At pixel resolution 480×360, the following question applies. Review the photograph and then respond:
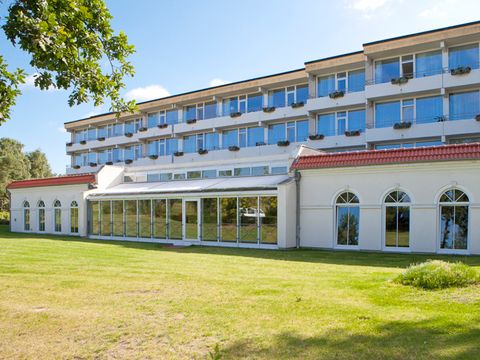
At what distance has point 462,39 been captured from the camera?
2794cm

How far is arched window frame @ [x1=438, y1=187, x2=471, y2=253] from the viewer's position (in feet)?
55.1

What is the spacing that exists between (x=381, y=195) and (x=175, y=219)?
11.1 m

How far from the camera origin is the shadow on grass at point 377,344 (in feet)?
17.8

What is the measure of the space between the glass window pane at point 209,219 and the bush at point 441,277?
13983 millimetres

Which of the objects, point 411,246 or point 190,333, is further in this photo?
point 411,246

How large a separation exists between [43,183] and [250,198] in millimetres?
17885

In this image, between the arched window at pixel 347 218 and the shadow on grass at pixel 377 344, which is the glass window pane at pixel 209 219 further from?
the shadow on grass at pixel 377 344

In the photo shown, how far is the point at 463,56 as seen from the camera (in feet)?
93.6

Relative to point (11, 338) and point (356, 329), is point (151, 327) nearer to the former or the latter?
point (11, 338)

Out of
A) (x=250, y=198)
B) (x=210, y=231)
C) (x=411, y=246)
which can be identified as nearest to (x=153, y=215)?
(x=210, y=231)

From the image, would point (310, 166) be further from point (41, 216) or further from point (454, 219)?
point (41, 216)

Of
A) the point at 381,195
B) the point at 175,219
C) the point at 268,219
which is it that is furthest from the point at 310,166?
the point at 175,219

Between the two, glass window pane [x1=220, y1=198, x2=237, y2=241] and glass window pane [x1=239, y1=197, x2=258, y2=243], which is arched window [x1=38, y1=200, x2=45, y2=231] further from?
glass window pane [x1=239, y1=197, x2=258, y2=243]

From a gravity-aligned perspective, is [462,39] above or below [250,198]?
above
